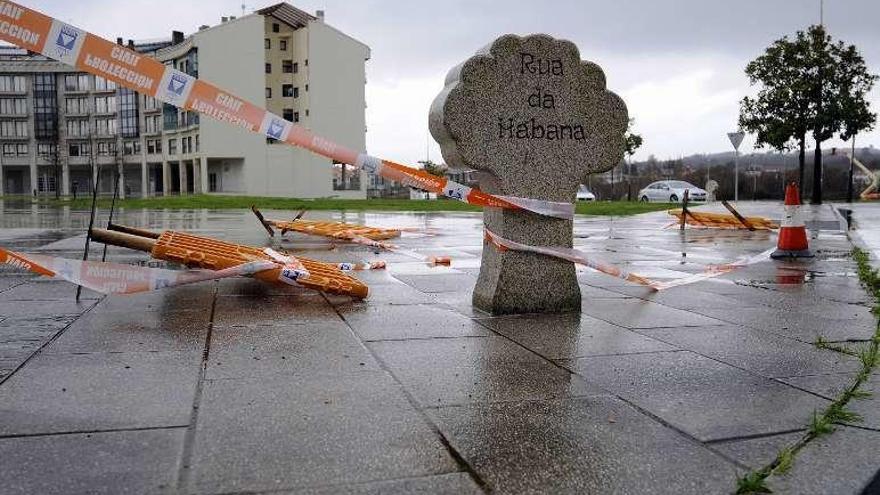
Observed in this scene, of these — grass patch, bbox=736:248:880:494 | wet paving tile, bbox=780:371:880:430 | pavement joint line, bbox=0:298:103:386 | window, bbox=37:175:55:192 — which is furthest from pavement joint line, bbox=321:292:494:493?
window, bbox=37:175:55:192

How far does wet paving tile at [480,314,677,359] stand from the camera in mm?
4906

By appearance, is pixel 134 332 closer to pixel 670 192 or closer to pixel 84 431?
pixel 84 431

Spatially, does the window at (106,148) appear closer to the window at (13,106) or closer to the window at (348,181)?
the window at (13,106)

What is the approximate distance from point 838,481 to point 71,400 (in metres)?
3.32

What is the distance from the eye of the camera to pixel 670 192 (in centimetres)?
5378

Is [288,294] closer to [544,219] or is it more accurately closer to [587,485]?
[544,219]

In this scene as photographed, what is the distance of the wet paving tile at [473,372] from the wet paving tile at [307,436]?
225 millimetres

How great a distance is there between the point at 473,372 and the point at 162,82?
3077mm

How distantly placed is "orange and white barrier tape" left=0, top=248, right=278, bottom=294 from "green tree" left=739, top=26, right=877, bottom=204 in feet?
126

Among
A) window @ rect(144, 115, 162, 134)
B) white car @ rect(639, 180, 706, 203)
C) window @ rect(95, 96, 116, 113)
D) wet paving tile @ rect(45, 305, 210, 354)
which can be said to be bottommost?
wet paving tile @ rect(45, 305, 210, 354)

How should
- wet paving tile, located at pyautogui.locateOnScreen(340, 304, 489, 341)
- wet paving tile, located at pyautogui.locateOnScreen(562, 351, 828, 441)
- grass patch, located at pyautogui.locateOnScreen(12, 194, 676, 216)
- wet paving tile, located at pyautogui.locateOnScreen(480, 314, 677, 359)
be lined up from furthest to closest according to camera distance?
grass patch, located at pyautogui.locateOnScreen(12, 194, 676, 216)
wet paving tile, located at pyautogui.locateOnScreen(340, 304, 489, 341)
wet paving tile, located at pyautogui.locateOnScreen(480, 314, 677, 359)
wet paving tile, located at pyautogui.locateOnScreen(562, 351, 828, 441)

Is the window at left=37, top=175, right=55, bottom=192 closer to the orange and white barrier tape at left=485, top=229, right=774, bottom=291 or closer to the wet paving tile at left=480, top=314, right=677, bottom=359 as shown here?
the orange and white barrier tape at left=485, top=229, right=774, bottom=291

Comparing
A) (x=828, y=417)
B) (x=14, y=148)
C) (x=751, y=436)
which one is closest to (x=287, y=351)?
(x=751, y=436)

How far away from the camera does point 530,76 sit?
6.18 meters
